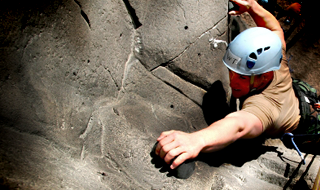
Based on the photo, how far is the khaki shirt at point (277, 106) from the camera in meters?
1.35

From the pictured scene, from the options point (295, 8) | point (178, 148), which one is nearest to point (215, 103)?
point (178, 148)

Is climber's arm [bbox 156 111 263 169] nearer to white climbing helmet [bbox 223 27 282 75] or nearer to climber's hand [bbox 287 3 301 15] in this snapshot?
white climbing helmet [bbox 223 27 282 75]

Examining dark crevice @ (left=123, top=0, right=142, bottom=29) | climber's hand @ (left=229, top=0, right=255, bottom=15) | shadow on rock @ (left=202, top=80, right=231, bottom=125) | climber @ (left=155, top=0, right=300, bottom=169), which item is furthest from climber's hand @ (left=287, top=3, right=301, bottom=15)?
dark crevice @ (left=123, top=0, right=142, bottom=29)

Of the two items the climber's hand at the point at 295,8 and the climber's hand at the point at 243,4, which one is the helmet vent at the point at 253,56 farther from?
the climber's hand at the point at 295,8

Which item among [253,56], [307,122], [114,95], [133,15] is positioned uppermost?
[133,15]

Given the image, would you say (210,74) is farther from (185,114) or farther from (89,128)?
(89,128)

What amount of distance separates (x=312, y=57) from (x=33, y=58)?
3792mm

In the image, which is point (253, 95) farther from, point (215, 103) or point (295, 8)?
point (295, 8)

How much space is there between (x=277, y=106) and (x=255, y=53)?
402 mm

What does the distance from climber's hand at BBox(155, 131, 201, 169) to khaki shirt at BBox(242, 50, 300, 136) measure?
0.46 m

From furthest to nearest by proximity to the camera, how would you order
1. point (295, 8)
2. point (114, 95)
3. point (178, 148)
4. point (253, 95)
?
point (295, 8) < point (253, 95) < point (114, 95) < point (178, 148)

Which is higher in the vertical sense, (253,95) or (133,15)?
(133,15)

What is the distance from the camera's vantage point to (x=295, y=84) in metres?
1.92

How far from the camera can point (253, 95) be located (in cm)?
155
